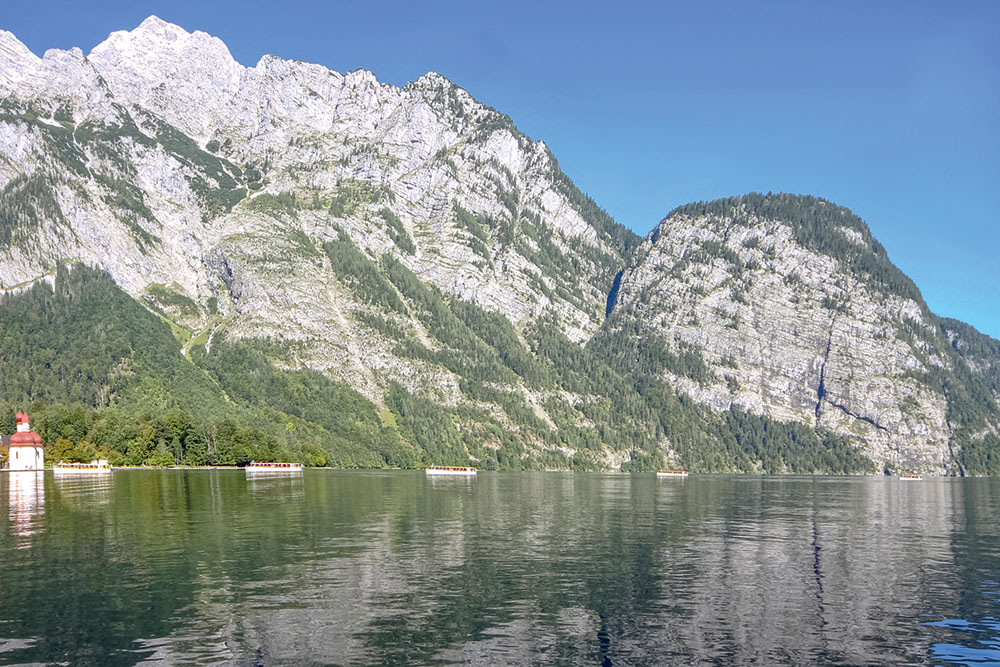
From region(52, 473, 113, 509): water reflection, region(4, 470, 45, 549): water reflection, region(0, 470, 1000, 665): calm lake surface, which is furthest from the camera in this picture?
region(52, 473, 113, 509): water reflection

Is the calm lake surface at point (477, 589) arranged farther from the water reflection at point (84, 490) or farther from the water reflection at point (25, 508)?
the water reflection at point (84, 490)

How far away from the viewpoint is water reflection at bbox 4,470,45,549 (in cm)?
9125

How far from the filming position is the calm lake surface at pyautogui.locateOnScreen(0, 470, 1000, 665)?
48375mm

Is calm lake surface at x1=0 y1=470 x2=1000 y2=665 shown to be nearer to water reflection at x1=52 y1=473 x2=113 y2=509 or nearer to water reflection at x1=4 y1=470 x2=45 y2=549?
water reflection at x1=4 y1=470 x2=45 y2=549

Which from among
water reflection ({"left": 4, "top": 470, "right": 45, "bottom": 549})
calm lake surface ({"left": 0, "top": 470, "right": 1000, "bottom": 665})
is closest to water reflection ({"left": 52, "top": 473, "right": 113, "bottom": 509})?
water reflection ({"left": 4, "top": 470, "right": 45, "bottom": 549})

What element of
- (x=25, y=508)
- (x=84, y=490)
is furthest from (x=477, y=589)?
(x=84, y=490)

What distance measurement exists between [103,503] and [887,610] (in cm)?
10885

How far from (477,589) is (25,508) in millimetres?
86695

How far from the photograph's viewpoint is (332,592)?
6266 centimetres

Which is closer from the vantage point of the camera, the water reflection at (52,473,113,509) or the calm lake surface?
the calm lake surface

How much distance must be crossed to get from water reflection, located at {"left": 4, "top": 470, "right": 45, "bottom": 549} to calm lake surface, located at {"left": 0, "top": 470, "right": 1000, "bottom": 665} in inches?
27.4

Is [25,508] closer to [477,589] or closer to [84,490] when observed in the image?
[84,490]

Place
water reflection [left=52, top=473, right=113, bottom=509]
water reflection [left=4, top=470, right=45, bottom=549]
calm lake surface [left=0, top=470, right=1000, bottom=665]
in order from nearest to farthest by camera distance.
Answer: calm lake surface [left=0, top=470, right=1000, bottom=665]
water reflection [left=4, top=470, right=45, bottom=549]
water reflection [left=52, top=473, right=113, bottom=509]

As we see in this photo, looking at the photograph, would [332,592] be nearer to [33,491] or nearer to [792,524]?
[792,524]
